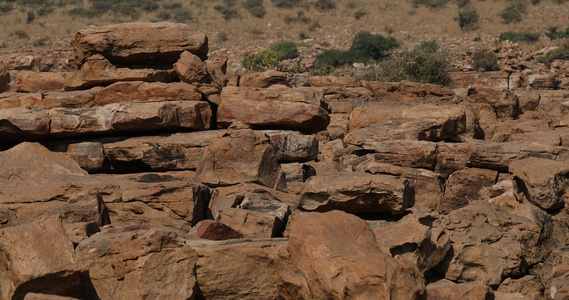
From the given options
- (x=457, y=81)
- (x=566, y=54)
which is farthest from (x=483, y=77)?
(x=566, y=54)

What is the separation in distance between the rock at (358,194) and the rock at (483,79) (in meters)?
15.4

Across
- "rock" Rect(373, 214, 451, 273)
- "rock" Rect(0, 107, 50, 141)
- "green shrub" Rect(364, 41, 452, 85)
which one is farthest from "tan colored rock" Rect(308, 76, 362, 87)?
"rock" Rect(373, 214, 451, 273)

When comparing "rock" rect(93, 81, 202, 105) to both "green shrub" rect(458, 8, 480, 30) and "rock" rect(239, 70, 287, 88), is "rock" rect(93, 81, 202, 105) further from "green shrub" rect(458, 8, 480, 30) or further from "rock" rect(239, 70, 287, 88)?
"green shrub" rect(458, 8, 480, 30)

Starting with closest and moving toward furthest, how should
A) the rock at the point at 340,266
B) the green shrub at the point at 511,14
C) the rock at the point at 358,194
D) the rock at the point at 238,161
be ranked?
1. the rock at the point at 340,266
2. the rock at the point at 358,194
3. the rock at the point at 238,161
4. the green shrub at the point at 511,14

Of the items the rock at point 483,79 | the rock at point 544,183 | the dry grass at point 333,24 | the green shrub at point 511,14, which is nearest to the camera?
the rock at point 544,183

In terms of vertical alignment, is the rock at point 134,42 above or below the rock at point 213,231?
above

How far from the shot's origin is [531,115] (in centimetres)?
1705

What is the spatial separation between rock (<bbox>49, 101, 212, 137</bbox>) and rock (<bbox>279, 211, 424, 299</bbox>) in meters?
5.80

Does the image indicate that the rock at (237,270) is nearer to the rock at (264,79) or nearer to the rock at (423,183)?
the rock at (423,183)

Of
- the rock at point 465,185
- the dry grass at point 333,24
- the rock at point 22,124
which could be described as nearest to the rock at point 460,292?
the rock at point 465,185

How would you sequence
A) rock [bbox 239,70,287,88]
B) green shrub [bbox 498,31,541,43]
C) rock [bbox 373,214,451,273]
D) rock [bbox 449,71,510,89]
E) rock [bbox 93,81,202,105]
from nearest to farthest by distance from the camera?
rock [bbox 373,214,451,273], rock [bbox 93,81,202,105], rock [bbox 239,70,287,88], rock [bbox 449,71,510,89], green shrub [bbox 498,31,541,43]

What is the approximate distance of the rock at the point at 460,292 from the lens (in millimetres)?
6543

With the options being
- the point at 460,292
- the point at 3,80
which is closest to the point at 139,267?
the point at 460,292

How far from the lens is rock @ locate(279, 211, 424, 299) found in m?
5.58
